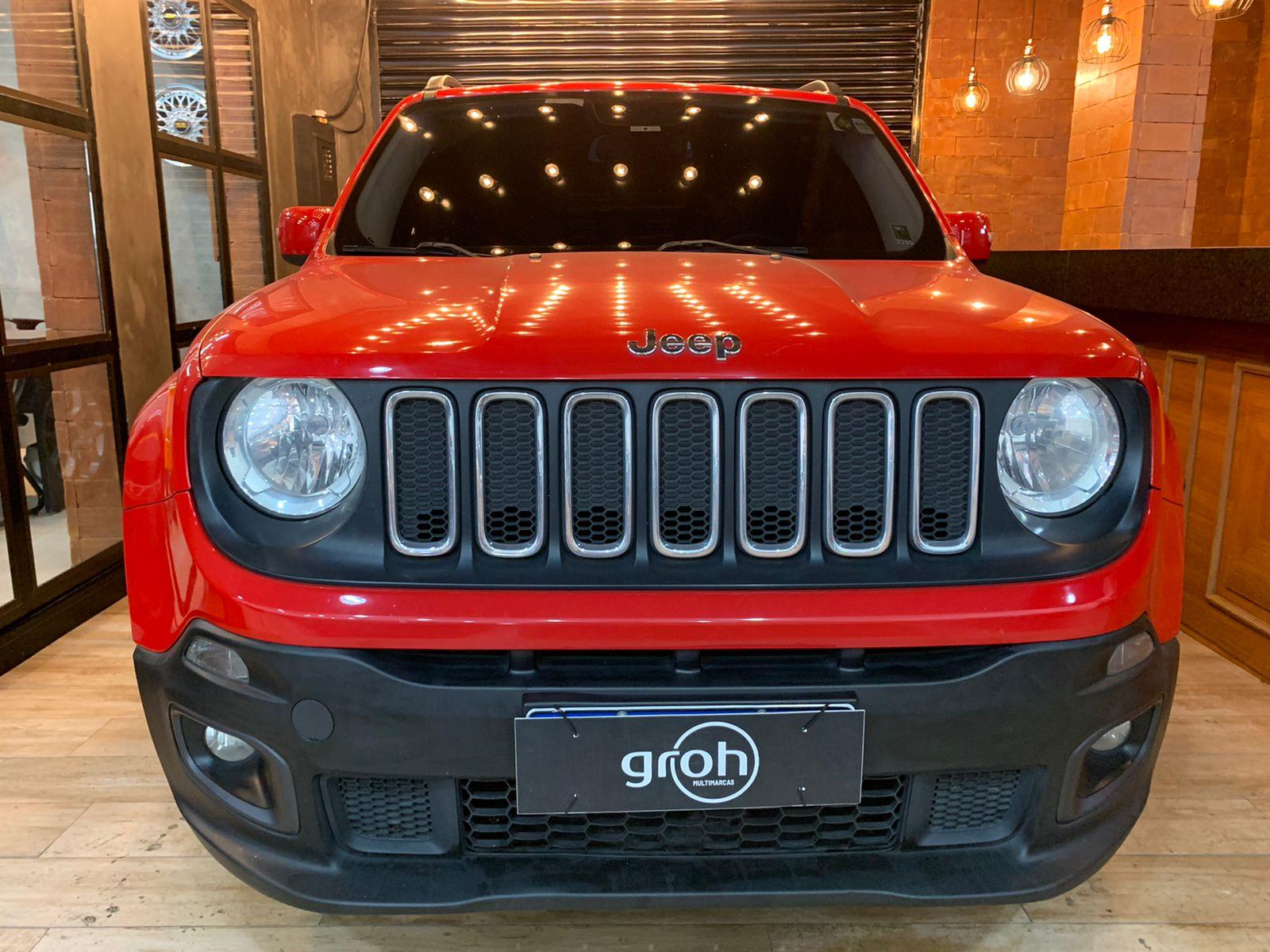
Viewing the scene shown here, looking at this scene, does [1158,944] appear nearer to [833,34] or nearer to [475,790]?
[475,790]

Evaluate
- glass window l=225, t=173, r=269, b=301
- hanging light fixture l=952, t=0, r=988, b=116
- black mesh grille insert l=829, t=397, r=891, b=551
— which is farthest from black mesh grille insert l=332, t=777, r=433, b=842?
hanging light fixture l=952, t=0, r=988, b=116

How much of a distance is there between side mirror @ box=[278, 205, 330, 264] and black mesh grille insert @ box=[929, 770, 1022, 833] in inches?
64.7

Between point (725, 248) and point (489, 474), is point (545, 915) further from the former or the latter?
point (725, 248)

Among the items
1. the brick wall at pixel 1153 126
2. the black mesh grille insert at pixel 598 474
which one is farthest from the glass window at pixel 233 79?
the brick wall at pixel 1153 126

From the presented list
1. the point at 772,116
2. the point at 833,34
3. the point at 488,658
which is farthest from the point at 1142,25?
the point at 488,658

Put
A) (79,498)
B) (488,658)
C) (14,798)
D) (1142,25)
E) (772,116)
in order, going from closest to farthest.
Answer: (488,658) < (14,798) < (772,116) < (79,498) < (1142,25)

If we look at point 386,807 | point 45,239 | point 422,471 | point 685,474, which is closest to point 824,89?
point 685,474

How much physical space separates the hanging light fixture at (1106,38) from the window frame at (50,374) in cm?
529

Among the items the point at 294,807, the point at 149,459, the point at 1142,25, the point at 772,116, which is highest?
the point at 1142,25

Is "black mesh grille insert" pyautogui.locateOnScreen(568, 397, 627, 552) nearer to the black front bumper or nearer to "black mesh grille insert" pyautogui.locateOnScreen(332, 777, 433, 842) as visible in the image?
the black front bumper

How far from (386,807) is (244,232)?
4716 mm

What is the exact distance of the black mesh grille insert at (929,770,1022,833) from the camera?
1251 mm

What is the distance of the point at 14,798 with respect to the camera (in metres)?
2.06

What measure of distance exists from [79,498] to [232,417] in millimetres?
2862
